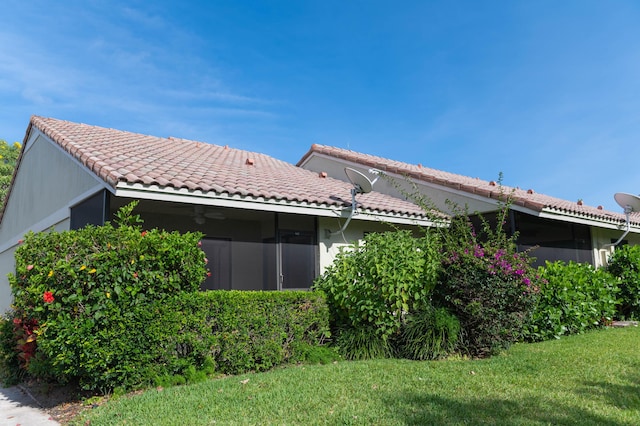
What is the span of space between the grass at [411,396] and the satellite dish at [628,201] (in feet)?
26.1

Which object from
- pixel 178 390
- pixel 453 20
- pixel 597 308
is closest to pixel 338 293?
pixel 178 390

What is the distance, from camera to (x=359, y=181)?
1005 cm

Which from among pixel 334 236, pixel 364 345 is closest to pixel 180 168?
pixel 334 236

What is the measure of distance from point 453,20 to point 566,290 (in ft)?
24.1

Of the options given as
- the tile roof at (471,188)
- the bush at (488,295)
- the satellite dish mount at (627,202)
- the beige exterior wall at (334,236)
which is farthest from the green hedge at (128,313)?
the satellite dish mount at (627,202)

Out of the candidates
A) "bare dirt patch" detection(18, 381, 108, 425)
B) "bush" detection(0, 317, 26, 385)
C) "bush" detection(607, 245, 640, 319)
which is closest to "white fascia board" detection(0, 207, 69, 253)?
"bush" detection(0, 317, 26, 385)

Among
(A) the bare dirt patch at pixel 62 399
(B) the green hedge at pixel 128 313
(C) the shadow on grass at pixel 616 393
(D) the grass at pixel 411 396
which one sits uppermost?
(B) the green hedge at pixel 128 313

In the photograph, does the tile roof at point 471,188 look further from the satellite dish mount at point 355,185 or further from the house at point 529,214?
the satellite dish mount at point 355,185

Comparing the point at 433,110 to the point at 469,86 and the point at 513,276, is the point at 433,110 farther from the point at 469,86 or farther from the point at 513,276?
the point at 513,276

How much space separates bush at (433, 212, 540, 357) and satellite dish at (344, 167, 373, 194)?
108 inches

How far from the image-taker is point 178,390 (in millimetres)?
5887

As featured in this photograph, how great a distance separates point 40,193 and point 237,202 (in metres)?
6.98

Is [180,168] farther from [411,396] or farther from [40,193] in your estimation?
[411,396]

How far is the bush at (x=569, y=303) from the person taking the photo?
9.55 m
